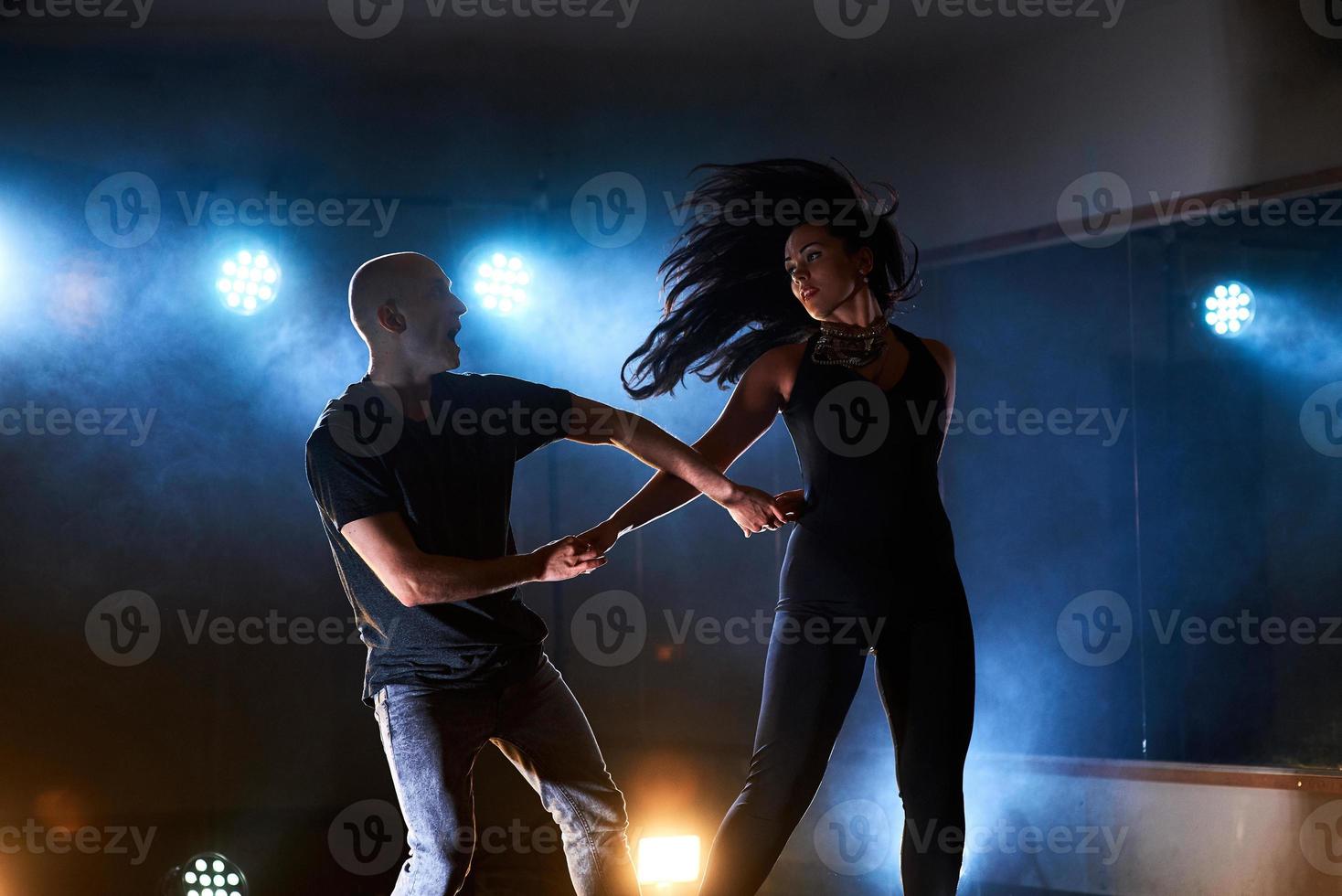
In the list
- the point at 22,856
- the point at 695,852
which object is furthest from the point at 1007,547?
the point at 22,856

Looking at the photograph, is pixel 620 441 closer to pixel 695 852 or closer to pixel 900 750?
pixel 900 750

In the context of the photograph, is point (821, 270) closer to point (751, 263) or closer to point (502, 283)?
point (751, 263)

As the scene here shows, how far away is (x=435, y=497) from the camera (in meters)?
2.03

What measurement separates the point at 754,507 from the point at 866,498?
0.73 feet

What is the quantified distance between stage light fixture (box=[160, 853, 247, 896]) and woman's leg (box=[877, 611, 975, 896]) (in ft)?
8.88

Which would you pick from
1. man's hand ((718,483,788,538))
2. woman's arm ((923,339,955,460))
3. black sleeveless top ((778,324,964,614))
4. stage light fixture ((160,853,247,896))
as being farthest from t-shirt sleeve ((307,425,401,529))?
stage light fixture ((160,853,247,896))

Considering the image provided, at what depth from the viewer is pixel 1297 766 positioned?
11.2ft

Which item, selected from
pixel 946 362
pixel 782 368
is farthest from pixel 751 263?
pixel 946 362

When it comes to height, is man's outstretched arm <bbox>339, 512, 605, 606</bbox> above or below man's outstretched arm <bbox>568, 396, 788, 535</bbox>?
below

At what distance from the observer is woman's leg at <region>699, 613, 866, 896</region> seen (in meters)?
1.95

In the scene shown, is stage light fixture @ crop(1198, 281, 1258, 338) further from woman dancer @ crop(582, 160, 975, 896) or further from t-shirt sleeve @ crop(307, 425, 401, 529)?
t-shirt sleeve @ crop(307, 425, 401, 529)

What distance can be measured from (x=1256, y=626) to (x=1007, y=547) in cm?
93

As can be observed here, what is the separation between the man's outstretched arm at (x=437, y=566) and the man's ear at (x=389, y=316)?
0.39 m

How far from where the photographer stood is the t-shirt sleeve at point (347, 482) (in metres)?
1.92
